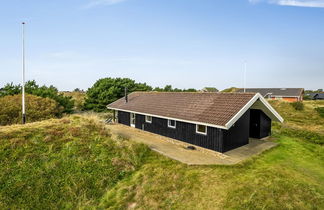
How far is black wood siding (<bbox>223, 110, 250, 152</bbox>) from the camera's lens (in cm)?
1168

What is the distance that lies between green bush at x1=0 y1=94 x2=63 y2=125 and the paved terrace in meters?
10.3

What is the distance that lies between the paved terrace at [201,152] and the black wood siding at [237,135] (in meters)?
0.36

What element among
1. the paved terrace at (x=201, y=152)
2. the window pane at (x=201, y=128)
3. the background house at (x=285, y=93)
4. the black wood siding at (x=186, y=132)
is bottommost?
the paved terrace at (x=201, y=152)

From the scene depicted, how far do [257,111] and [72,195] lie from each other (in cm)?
1469

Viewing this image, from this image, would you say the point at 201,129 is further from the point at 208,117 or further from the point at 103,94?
the point at 103,94

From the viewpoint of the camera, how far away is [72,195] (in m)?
7.86

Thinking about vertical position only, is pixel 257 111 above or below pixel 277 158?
above

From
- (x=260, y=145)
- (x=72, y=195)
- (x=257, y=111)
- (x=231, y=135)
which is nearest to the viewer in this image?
(x=72, y=195)

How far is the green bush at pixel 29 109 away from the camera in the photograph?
1655cm

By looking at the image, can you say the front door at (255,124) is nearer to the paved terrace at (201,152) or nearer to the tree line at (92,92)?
the paved terrace at (201,152)

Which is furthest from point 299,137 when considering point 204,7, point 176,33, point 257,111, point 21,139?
point 21,139

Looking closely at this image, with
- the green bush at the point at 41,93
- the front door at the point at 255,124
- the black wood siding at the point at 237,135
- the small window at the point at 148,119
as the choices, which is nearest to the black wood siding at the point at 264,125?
the front door at the point at 255,124

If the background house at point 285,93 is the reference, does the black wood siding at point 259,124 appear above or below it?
below

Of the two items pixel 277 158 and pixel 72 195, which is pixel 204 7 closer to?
pixel 277 158
